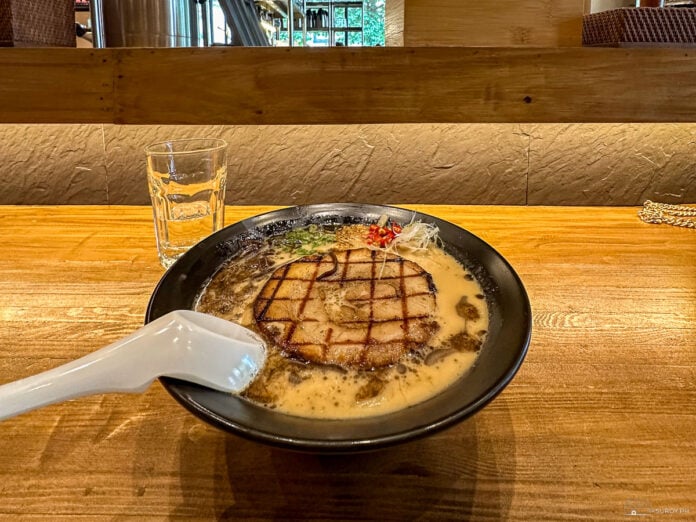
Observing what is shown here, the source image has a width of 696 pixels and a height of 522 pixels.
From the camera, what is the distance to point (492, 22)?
188cm

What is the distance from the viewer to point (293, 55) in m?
1.57

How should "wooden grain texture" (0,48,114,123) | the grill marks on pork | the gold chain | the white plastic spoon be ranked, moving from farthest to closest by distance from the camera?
"wooden grain texture" (0,48,114,123) → the gold chain → the grill marks on pork → the white plastic spoon

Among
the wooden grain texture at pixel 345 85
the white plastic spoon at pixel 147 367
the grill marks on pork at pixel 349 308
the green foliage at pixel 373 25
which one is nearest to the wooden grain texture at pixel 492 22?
the wooden grain texture at pixel 345 85

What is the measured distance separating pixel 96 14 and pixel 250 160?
698 mm

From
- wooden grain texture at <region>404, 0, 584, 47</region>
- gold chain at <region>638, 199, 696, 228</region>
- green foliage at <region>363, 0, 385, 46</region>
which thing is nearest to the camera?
gold chain at <region>638, 199, 696, 228</region>

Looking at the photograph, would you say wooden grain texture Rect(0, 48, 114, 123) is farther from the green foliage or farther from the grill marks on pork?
the green foliage

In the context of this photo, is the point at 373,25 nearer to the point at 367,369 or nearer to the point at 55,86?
the point at 55,86

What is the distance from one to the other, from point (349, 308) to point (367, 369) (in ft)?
0.46

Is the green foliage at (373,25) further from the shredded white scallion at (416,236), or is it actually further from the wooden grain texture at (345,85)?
the shredded white scallion at (416,236)

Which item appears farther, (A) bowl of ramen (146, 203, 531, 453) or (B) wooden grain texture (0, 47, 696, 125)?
(B) wooden grain texture (0, 47, 696, 125)

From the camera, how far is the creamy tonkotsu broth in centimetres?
53

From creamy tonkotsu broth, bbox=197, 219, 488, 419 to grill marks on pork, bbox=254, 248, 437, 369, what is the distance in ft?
0.05

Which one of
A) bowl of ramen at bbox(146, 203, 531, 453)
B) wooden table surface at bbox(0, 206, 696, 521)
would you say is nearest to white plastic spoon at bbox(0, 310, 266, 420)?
bowl of ramen at bbox(146, 203, 531, 453)

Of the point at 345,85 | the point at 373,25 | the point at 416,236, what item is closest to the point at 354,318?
the point at 416,236
